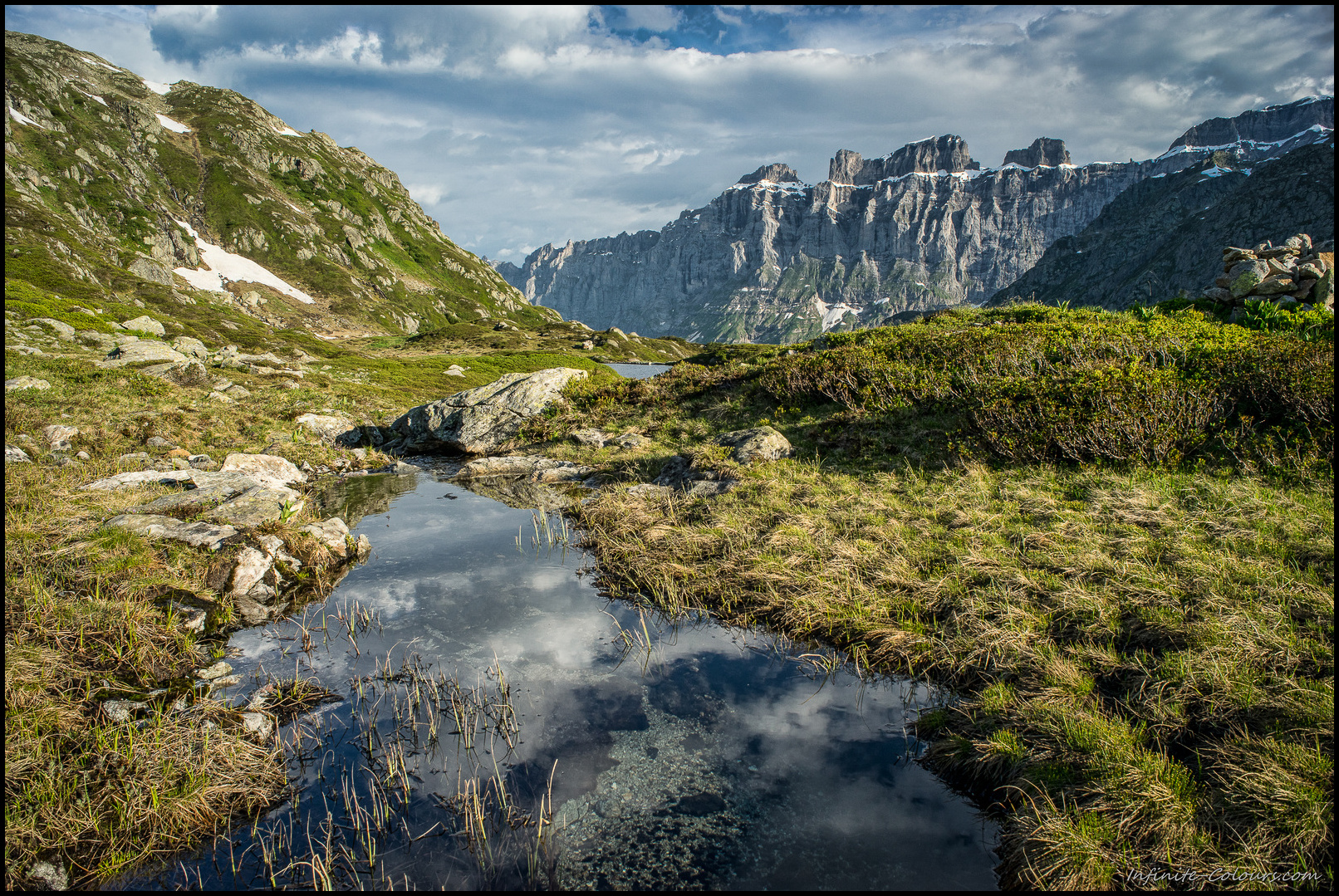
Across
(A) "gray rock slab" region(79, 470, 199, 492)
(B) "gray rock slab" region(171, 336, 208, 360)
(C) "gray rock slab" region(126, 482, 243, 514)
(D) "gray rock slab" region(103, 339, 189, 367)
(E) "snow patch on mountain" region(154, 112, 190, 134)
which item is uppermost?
(E) "snow patch on mountain" region(154, 112, 190, 134)

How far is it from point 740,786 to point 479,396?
2330 cm

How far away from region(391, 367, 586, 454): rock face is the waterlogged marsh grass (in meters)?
8.51

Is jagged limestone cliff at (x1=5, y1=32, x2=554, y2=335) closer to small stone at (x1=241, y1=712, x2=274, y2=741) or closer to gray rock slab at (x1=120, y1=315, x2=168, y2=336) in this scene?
gray rock slab at (x1=120, y1=315, x2=168, y2=336)

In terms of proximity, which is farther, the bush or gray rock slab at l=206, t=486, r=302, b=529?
gray rock slab at l=206, t=486, r=302, b=529

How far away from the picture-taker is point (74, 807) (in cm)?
543

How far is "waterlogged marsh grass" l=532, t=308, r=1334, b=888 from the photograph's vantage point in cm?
502

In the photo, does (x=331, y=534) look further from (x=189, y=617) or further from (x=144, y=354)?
(x=144, y=354)

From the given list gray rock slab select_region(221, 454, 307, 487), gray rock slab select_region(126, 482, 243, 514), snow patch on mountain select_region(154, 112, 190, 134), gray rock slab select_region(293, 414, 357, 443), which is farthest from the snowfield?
gray rock slab select_region(126, 482, 243, 514)

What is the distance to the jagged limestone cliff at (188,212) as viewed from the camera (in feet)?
383

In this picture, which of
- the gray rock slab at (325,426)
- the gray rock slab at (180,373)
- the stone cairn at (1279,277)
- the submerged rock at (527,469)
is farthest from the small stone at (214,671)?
the gray rock slab at (180,373)

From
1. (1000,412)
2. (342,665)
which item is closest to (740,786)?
(342,665)

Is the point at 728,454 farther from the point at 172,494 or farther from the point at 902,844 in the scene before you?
the point at 172,494

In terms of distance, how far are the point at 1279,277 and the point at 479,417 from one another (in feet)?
95.3

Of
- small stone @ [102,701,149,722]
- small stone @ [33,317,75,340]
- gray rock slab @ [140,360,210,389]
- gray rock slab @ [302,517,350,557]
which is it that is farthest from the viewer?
small stone @ [33,317,75,340]
